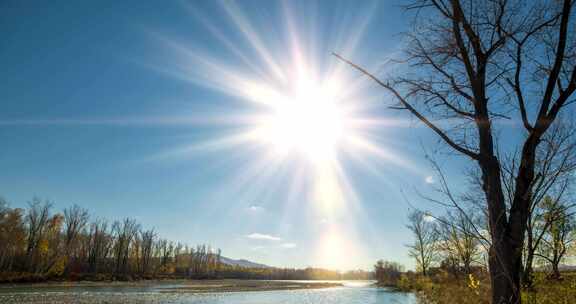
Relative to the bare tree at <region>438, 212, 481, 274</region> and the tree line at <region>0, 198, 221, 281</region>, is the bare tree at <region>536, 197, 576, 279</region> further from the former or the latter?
the tree line at <region>0, 198, 221, 281</region>

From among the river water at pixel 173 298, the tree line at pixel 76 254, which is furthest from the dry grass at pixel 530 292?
the tree line at pixel 76 254

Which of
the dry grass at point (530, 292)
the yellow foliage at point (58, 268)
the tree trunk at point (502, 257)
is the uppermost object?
the tree trunk at point (502, 257)

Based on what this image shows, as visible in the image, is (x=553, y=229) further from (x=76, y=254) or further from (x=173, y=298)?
(x=76, y=254)

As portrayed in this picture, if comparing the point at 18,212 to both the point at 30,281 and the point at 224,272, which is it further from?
the point at 224,272

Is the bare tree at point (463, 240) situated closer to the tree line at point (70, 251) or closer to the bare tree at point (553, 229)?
the bare tree at point (553, 229)

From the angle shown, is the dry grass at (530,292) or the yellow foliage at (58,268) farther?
the yellow foliage at (58,268)

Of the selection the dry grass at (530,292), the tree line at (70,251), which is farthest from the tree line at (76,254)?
the dry grass at (530,292)

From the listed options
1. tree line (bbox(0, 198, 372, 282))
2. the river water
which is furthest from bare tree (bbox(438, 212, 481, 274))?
tree line (bbox(0, 198, 372, 282))

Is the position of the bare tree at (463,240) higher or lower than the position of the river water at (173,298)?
higher

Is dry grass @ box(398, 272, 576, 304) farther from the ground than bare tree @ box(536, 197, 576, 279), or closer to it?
closer to it

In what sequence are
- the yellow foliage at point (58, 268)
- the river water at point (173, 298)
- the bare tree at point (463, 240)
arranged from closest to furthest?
the bare tree at point (463, 240), the river water at point (173, 298), the yellow foliage at point (58, 268)

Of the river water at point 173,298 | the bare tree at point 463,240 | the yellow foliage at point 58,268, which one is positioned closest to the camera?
the bare tree at point 463,240

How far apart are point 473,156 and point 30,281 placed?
180 ft

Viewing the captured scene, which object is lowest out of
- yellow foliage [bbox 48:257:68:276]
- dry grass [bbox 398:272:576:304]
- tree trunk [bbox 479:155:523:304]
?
yellow foliage [bbox 48:257:68:276]
